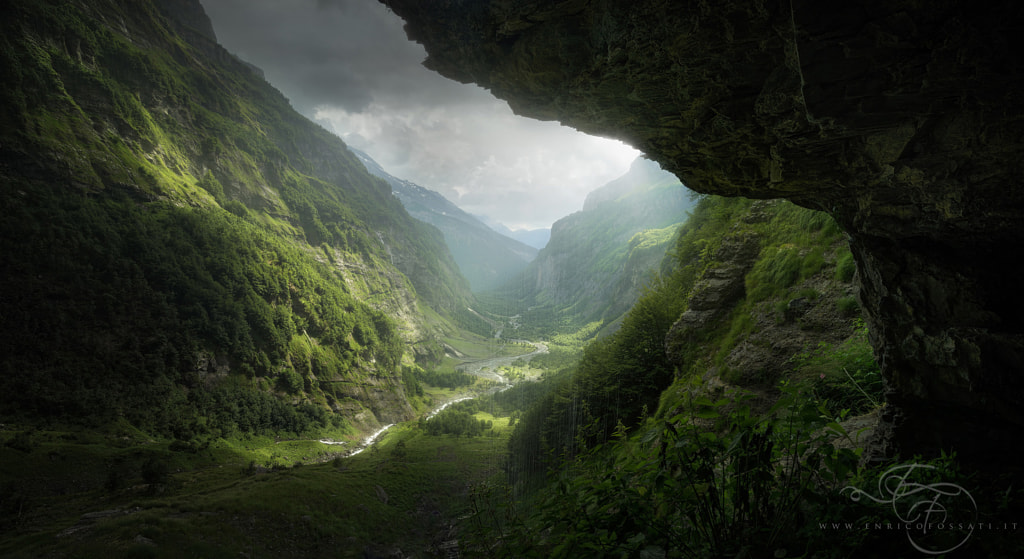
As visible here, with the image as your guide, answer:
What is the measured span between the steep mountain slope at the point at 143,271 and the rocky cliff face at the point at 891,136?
93833mm

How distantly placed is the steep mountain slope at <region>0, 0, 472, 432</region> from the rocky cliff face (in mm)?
93833

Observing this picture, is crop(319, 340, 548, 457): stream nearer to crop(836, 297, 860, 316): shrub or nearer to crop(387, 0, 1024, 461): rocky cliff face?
crop(836, 297, 860, 316): shrub

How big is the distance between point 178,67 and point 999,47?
771ft

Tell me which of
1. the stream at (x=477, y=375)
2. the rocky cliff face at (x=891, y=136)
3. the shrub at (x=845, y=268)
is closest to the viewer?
the rocky cliff face at (x=891, y=136)

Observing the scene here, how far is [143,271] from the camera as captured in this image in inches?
3381

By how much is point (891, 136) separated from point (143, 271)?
123765mm

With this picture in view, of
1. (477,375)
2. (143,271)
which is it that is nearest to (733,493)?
(143,271)

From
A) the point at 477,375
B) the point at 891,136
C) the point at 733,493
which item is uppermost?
the point at 891,136

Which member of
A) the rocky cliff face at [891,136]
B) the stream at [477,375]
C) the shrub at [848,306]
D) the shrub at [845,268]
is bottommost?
the stream at [477,375]

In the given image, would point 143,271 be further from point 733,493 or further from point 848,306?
point 848,306

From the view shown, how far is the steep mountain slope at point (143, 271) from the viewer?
220 ft

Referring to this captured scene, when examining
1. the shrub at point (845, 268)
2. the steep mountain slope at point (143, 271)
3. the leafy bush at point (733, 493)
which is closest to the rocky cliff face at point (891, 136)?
the leafy bush at point (733, 493)

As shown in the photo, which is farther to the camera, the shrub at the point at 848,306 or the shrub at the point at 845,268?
the shrub at the point at 845,268

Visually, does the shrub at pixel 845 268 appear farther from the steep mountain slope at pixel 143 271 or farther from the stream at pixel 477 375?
the stream at pixel 477 375
